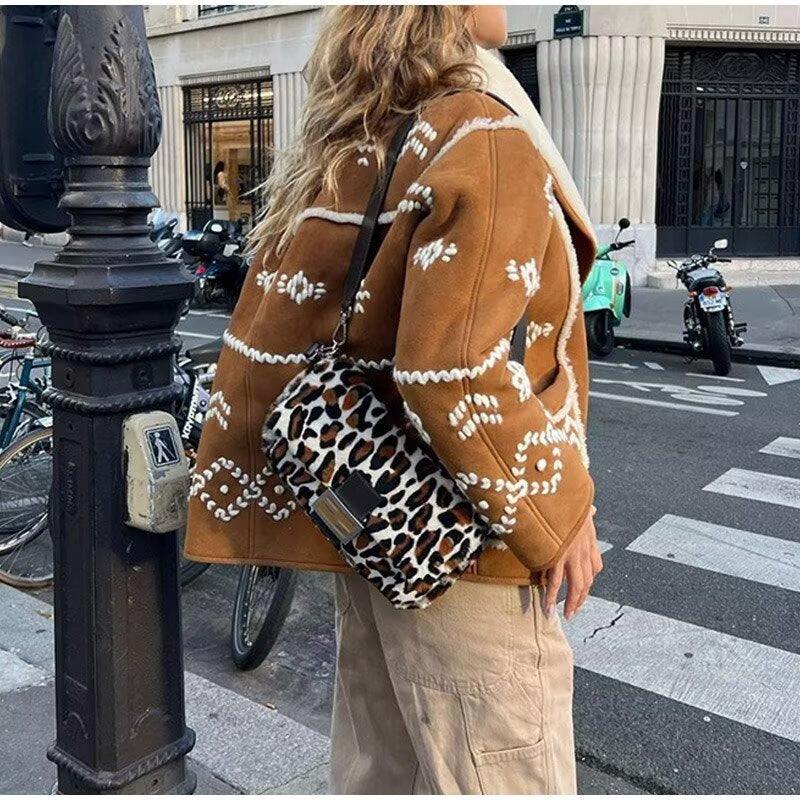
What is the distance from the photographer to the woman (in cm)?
148

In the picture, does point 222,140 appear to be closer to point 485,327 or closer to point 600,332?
point 600,332

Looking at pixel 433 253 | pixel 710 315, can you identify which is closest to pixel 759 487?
pixel 710 315

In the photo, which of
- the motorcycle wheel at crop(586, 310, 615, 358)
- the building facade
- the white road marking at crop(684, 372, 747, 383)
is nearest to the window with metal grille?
the building facade

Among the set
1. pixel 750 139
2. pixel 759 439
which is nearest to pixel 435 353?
pixel 759 439

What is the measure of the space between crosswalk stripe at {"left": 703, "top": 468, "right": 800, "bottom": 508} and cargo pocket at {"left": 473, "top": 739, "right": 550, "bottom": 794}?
13.8 feet

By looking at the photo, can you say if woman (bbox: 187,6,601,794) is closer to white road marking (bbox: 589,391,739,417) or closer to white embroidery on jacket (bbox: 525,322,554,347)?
white embroidery on jacket (bbox: 525,322,554,347)

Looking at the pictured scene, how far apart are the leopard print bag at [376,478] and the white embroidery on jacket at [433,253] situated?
0.15 m

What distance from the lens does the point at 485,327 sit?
1.47 metres

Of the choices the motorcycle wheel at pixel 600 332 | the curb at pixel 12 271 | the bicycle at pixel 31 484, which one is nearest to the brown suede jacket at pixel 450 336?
the bicycle at pixel 31 484

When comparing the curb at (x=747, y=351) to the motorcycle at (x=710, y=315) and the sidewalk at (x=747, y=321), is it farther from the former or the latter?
the motorcycle at (x=710, y=315)

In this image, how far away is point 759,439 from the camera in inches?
274

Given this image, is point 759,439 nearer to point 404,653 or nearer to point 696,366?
point 696,366

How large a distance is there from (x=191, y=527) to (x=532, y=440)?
0.67 metres

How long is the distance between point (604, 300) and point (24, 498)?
6.74 meters
